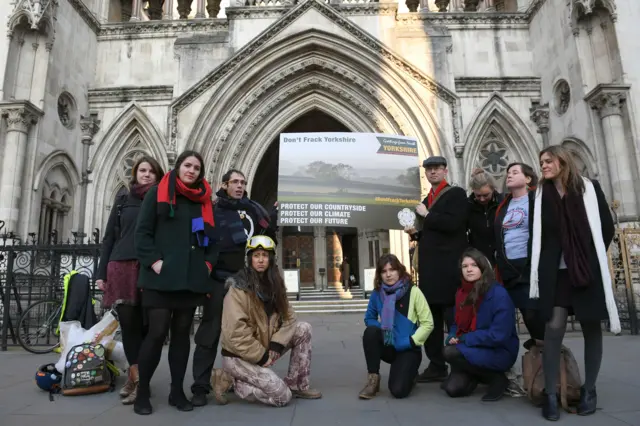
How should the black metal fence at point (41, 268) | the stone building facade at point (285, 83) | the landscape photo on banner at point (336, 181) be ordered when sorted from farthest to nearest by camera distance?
the stone building facade at point (285, 83) → the landscape photo on banner at point (336, 181) → the black metal fence at point (41, 268)

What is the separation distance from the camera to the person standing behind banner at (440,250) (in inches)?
159

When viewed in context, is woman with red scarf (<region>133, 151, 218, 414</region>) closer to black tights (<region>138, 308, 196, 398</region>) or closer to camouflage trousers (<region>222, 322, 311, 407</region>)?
black tights (<region>138, 308, 196, 398</region>)

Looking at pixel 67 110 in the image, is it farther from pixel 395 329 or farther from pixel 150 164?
pixel 395 329

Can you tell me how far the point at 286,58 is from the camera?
14.3 meters

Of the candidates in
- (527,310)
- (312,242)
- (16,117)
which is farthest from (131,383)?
(312,242)

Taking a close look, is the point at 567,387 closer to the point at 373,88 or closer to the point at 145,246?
the point at 145,246

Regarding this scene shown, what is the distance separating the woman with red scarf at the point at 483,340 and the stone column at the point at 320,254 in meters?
13.7

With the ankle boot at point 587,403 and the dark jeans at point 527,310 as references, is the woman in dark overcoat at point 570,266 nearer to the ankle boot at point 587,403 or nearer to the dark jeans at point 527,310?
the ankle boot at point 587,403

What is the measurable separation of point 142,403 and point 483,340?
2860mm

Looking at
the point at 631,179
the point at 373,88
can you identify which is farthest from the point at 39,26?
the point at 631,179

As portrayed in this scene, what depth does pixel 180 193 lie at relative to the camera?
135 inches

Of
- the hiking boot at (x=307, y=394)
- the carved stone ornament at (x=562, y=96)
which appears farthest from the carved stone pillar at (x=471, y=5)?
the hiking boot at (x=307, y=394)

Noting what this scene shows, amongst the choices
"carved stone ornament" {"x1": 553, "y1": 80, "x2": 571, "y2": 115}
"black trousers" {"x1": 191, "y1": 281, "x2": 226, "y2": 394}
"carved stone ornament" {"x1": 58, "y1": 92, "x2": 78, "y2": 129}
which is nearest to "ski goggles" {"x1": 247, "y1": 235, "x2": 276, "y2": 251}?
"black trousers" {"x1": 191, "y1": 281, "x2": 226, "y2": 394}

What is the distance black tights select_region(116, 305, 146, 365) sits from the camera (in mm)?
3588
